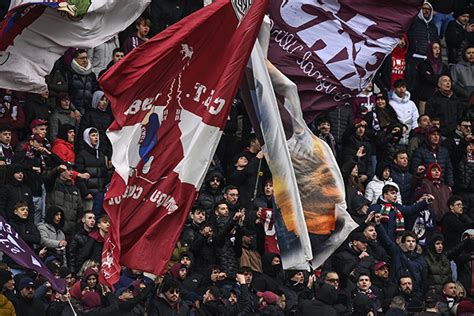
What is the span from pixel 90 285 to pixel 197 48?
15.9 feet

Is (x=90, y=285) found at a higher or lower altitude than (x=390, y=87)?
higher

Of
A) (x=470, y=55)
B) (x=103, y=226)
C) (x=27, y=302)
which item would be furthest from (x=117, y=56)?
(x=470, y=55)

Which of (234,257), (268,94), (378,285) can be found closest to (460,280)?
(378,285)

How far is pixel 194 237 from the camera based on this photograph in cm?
2320

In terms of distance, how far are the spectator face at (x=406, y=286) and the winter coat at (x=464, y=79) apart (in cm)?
685

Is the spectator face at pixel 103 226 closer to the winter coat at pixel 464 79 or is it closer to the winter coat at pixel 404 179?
the winter coat at pixel 404 179

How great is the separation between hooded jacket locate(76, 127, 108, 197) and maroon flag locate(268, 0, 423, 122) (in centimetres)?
595

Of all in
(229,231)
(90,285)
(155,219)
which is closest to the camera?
(155,219)

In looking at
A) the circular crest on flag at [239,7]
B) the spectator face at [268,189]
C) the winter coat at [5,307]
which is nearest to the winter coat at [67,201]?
the spectator face at [268,189]

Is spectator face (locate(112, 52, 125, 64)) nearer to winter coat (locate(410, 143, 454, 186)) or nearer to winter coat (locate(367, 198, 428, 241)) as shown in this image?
winter coat (locate(367, 198, 428, 241))

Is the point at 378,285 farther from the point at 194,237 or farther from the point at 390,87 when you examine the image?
the point at 390,87

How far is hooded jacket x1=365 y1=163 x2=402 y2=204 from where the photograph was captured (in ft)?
85.0

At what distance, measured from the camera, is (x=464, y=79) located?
30.3 metres

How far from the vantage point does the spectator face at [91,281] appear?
2097 centimetres
